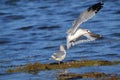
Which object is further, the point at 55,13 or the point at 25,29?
the point at 55,13

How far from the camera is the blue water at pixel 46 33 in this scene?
→ 1493 centimetres

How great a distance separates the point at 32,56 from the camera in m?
15.8

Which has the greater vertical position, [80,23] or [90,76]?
[80,23]

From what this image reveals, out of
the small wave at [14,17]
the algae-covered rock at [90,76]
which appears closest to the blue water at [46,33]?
the small wave at [14,17]

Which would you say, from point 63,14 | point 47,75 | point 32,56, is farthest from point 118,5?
point 47,75

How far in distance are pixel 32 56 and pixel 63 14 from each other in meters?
8.11

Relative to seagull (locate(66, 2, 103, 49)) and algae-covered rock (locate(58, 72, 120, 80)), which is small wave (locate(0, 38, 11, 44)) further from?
algae-covered rock (locate(58, 72, 120, 80))

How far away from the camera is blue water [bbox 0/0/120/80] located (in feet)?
49.0

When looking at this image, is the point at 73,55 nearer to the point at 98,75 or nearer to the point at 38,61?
the point at 38,61

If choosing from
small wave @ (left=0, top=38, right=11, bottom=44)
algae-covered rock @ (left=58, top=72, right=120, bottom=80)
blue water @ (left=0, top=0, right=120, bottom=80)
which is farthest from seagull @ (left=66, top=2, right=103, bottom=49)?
small wave @ (left=0, top=38, right=11, bottom=44)

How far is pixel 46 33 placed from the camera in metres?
20.1

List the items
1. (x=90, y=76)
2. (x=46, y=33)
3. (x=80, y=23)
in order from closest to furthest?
(x=90, y=76) < (x=80, y=23) < (x=46, y=33)

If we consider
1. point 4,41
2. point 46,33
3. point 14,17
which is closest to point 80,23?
point 4,41

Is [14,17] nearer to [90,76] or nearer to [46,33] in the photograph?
[46,33]
